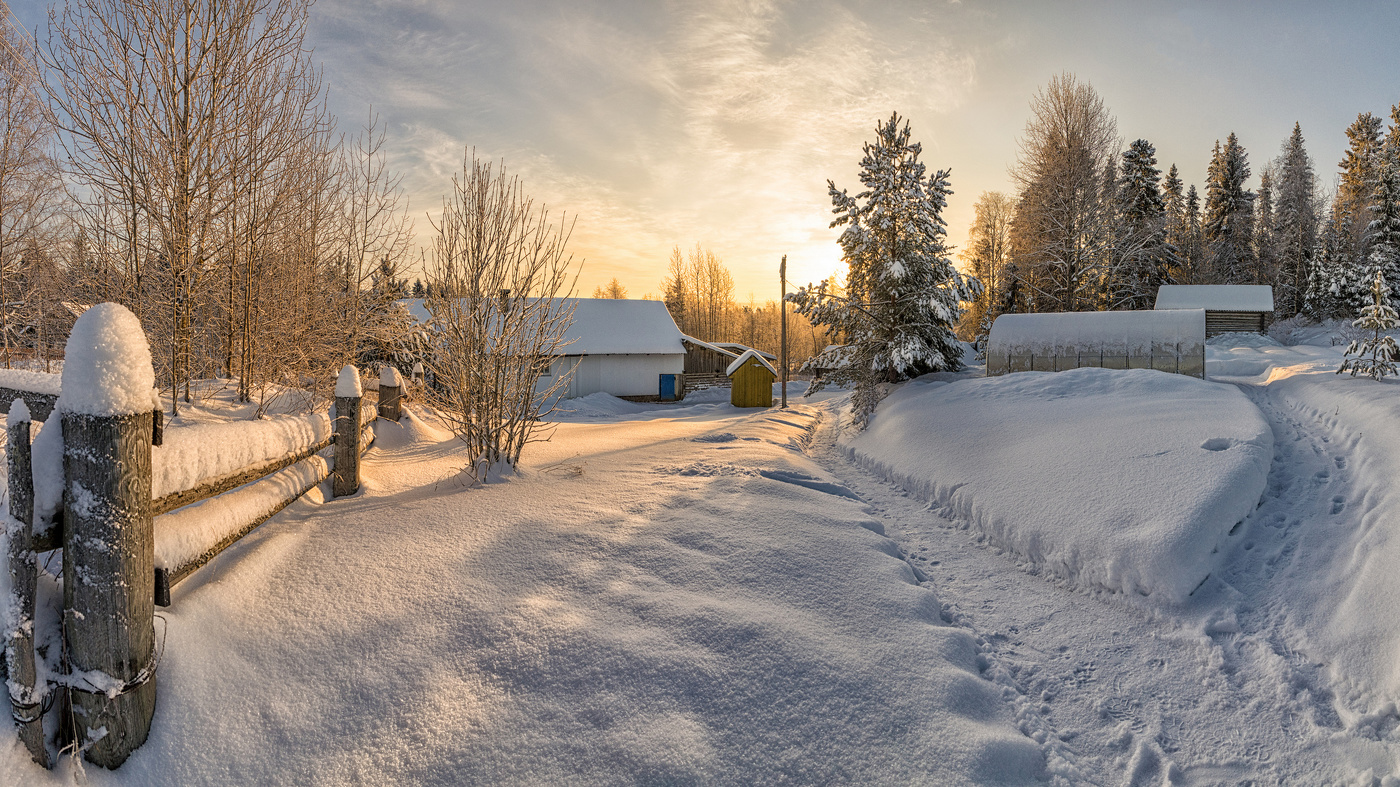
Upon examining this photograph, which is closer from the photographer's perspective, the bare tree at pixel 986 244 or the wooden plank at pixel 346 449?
the wooden plank at pixel 346 449

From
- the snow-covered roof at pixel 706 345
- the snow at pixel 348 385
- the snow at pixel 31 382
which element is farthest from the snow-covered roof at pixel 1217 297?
the snow at pixel 31 382

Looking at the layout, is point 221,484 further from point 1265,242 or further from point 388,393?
point 1265,242

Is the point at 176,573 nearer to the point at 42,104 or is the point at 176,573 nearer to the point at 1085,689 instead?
the point at 1085,689

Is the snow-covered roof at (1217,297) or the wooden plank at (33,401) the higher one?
→ the snow-covered roof at (1217,297)

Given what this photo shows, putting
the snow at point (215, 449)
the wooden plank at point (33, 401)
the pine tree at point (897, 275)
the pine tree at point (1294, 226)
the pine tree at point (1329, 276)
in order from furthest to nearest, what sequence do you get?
the pine tree at point (1294, 226), the pine tree at point (1329, 276), the pine tree at point (897, 275), the snow at point (215, 449), the wooden plank at point (33, 401)

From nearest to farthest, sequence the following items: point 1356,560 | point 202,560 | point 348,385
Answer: point 202,560, point 1356,560, point 348,385

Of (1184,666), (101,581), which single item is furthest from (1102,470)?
(101,581)

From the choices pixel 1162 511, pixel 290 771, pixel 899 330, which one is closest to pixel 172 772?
pixel 290 771

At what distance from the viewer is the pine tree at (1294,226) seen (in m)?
38.4

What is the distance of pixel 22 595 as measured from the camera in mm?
1992

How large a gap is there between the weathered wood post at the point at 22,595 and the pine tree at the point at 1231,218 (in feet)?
177

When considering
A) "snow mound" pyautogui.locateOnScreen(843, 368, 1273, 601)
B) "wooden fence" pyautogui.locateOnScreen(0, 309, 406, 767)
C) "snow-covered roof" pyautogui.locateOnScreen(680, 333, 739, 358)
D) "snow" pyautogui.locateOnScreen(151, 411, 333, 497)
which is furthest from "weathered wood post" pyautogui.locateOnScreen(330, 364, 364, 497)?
"snow-covered roof" pyautogui.locateOnScreen(680, 333, 739, 358)

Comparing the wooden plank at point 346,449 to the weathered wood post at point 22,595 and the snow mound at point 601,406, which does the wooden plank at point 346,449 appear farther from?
the snow mound at point 601,406

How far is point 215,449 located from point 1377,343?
552 inches
